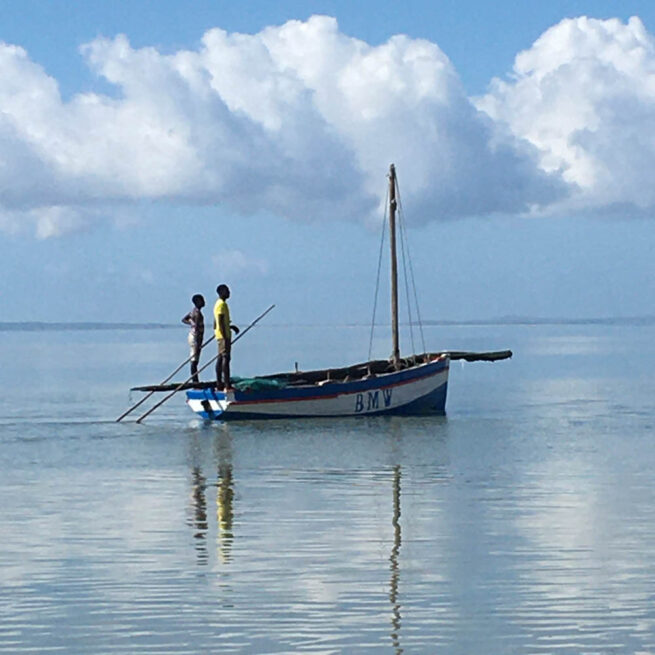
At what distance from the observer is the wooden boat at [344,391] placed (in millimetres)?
31156

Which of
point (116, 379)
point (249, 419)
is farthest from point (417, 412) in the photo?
point (116, 379)

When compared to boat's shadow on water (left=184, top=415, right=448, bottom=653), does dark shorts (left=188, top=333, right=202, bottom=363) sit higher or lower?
higher

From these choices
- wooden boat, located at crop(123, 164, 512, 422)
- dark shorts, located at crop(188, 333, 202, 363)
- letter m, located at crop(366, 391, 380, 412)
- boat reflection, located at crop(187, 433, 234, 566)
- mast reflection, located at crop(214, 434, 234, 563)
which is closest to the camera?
boat reflection, located at crop(187, 433, 234, 566)

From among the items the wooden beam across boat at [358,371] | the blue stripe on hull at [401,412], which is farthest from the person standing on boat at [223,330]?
the wooden beam across boat at [358,371]

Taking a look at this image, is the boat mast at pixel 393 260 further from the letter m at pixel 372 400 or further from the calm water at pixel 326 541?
the calm water at pixel 326 541

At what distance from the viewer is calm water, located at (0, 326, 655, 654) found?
10.6 m

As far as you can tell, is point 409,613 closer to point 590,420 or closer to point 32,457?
point 32,457

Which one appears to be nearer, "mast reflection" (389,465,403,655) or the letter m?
"mast reflection" (389,465,403,655)

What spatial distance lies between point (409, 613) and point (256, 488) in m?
9.01

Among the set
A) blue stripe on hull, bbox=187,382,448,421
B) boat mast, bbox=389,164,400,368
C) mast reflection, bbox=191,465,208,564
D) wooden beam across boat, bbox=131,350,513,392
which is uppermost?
boat mast, bbox=389,164,400,368

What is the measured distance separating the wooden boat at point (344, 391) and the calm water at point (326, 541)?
844 millimetres

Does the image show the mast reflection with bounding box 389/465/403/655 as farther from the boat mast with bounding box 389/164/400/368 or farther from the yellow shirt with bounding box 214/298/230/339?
the boat mast with bounding box 389/164/400/368

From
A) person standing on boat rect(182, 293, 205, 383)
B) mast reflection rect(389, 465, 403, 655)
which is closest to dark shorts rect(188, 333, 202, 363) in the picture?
person standing on boat rect(182, 293, 205, 383)

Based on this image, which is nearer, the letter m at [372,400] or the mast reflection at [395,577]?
the mast reflection at [395,577]
